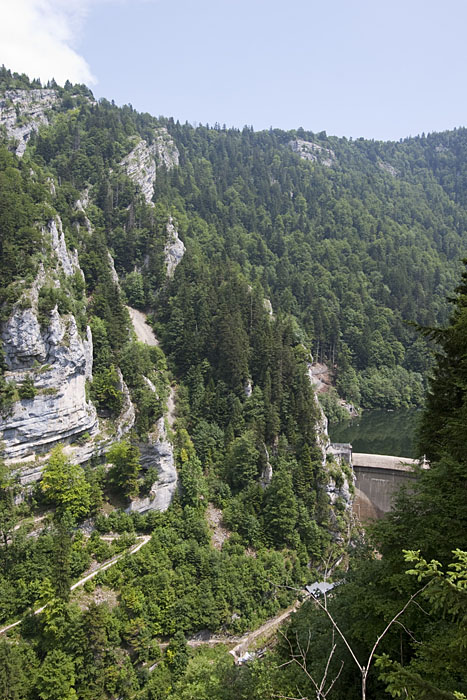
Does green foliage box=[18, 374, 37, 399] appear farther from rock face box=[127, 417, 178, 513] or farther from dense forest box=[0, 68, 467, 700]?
rock face box=[127, 417, 178, 513]

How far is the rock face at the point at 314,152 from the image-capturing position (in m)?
183

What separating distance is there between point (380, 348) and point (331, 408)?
938 inches

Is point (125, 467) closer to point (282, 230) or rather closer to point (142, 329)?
point (142, 329)

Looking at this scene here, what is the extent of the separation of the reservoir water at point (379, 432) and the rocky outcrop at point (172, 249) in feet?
126

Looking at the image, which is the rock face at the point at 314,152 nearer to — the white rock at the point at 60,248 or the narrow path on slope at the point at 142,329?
the narrow path on slope at the point at 142,329

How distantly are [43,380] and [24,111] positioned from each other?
85.0 metres

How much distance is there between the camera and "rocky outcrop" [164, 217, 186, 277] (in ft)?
233

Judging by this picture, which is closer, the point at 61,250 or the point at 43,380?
the point at 43,380

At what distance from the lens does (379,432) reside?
71.2 meters

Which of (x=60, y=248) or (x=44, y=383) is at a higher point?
(x=60, y=248)

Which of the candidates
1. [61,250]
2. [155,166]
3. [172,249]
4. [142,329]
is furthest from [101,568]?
[155,166]

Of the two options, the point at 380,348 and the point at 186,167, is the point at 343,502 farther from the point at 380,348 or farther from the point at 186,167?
the point at 186,167

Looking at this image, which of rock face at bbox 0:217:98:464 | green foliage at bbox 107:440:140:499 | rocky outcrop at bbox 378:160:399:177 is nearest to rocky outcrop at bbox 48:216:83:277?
rock face at bbox 0:217:98:464

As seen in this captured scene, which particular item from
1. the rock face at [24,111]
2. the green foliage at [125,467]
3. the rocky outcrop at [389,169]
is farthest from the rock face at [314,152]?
the green foliage at [125,467]
